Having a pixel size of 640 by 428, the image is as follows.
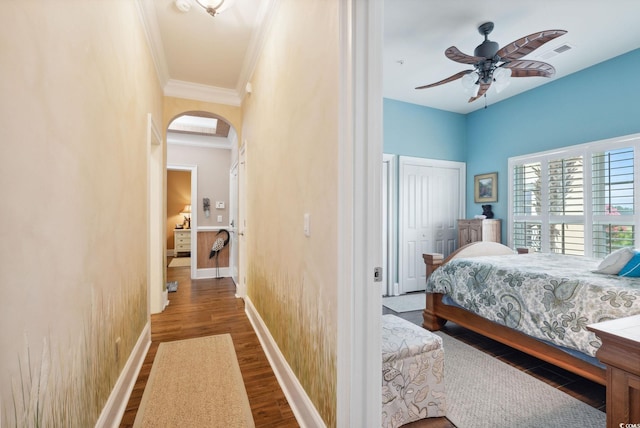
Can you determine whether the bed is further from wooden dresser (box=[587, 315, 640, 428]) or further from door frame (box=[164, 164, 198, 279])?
door frame (box=[164, 164, 198, 279])

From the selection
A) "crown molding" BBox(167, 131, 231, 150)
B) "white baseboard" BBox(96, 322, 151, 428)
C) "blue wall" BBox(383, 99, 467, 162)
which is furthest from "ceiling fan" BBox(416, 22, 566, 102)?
"crown molding" BBox(167, 131, 231, 150)

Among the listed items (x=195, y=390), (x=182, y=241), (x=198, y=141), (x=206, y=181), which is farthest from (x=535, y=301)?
(x=182, y=241)

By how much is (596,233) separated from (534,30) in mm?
2469

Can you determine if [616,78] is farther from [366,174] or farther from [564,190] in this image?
[366,174]

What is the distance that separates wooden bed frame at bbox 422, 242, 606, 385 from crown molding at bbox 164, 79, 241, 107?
3.27m

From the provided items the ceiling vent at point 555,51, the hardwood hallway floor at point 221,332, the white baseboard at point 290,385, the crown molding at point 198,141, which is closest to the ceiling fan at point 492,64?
the ceiling vent at point 555,51

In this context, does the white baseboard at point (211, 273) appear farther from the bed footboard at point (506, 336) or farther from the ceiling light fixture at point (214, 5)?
the ceiling light fixture at point (214, 5)

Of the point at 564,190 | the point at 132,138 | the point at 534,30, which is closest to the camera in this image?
the point at 132,138

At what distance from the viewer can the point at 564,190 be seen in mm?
3898

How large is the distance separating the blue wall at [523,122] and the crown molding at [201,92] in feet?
7.60

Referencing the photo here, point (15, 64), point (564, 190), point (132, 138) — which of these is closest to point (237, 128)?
point (132, 138)

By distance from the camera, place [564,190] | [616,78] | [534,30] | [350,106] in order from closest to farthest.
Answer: [350,106] < [534,30] < [616,78] < [564,190]

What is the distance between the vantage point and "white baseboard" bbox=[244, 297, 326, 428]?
1.54m

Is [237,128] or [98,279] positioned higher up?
[237,128]
